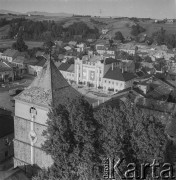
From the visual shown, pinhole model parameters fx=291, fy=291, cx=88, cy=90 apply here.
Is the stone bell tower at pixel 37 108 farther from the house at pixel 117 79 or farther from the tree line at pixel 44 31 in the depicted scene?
the tree line at pixel 44 31

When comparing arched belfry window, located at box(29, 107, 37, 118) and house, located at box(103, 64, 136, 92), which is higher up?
arched belfry window, located at box(29, 107, 37, 118)

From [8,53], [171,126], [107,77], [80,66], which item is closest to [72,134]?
[171,126]

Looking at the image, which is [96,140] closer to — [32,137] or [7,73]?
[32,137]

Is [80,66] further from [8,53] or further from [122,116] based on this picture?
[122,116]

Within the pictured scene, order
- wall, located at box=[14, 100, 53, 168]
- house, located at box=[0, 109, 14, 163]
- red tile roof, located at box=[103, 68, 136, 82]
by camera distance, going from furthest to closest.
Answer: red tile roof, located at box=[103, 68, 136, 82] → house, located at box=[0, 109, 14, 163] → wall, located at box=[14, 100, 53, 168]

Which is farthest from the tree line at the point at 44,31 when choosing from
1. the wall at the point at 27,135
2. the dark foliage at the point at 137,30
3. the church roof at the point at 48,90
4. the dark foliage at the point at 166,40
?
the church roof at the point at 48,90

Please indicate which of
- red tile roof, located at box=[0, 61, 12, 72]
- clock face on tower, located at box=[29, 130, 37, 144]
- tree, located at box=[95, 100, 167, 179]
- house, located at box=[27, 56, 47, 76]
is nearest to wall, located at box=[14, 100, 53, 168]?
clock face on tower, located at box=[29, 130, 37, 144]

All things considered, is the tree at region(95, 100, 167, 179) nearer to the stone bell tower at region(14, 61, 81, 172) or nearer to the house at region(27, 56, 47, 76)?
the stone bell tower at region(14, 61, 81, 172)

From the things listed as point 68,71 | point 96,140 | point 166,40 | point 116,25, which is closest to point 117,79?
point 68,71

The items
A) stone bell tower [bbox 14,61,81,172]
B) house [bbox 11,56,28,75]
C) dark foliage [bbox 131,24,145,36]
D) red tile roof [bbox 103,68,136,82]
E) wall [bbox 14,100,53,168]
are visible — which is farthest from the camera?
dark foliage [bbox 131,24,145,36]
